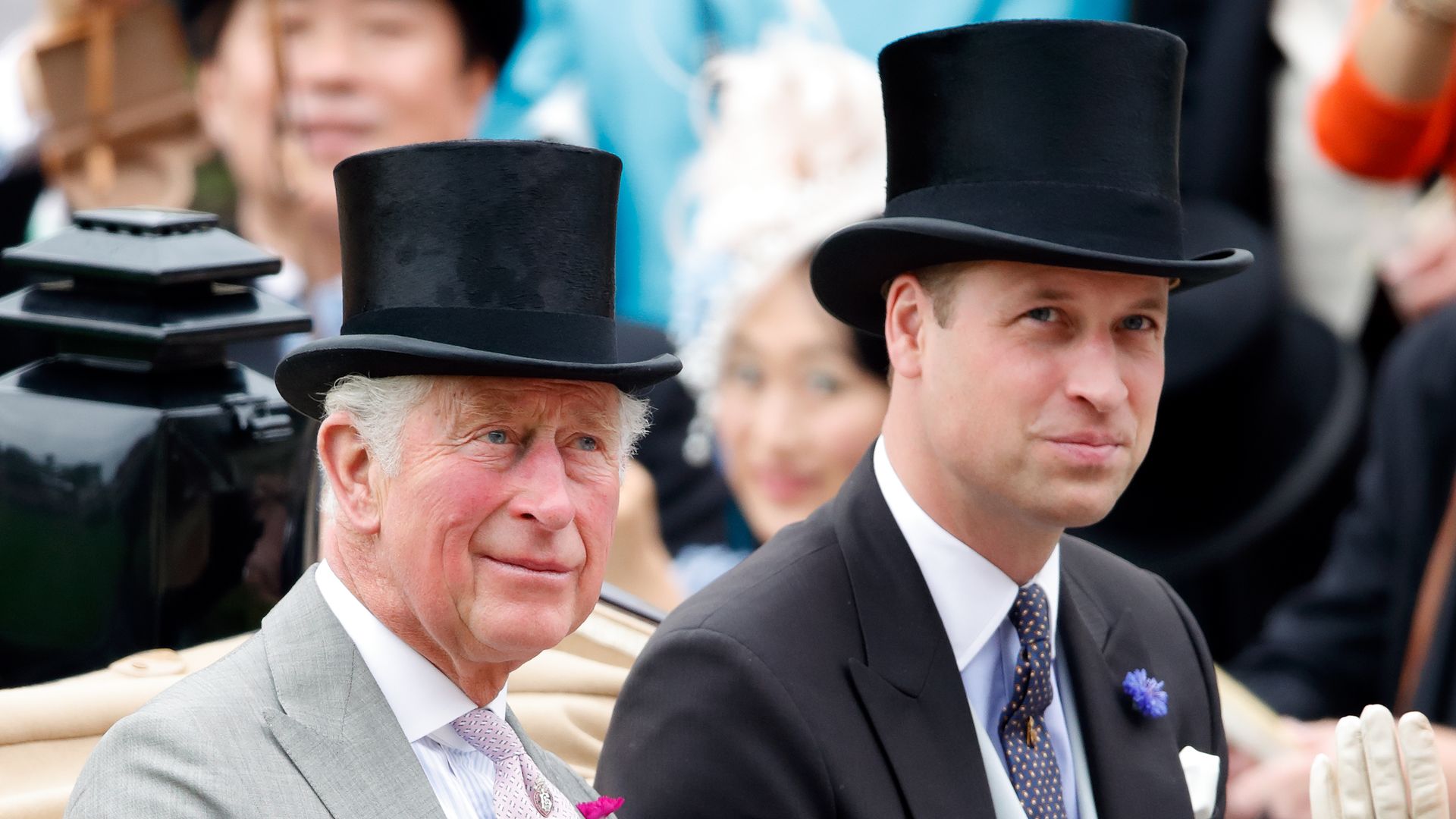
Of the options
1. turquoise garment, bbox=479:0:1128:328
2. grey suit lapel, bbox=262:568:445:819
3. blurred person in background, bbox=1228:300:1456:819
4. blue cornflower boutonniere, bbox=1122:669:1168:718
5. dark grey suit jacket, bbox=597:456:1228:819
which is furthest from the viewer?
turquoise garment, bbox=479:0:1128:328

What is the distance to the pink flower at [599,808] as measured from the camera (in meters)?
2.44

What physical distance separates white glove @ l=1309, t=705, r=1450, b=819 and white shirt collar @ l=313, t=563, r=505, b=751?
143 cm

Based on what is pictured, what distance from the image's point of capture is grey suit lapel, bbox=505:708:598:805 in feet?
8.35

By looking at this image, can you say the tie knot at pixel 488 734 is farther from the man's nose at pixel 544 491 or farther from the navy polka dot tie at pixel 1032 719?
the navy polka dot tie at pixel 1032 719

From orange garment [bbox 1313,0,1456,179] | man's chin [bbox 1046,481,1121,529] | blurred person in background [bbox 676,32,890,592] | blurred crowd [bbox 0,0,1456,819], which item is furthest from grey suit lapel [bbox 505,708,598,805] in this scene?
orange garment [bbox 1313,0,1456,179]

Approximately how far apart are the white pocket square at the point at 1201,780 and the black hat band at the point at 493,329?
1.38 meters

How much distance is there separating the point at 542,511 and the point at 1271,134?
485cm

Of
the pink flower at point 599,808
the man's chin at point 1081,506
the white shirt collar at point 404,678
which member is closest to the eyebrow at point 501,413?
the white shirt collar at point 404,678

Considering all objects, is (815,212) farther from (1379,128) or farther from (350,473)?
(350,473)

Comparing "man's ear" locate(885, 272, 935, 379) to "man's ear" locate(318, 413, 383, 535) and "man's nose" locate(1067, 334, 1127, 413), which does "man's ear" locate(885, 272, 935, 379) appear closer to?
"man's nose" locate(1067, 334, 1127, 413)

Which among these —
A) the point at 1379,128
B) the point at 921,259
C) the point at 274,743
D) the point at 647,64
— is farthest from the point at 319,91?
the point at 274,743

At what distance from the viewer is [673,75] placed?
22.0 ft

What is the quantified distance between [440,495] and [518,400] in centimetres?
16

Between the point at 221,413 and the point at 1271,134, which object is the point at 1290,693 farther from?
the point at 221,413
